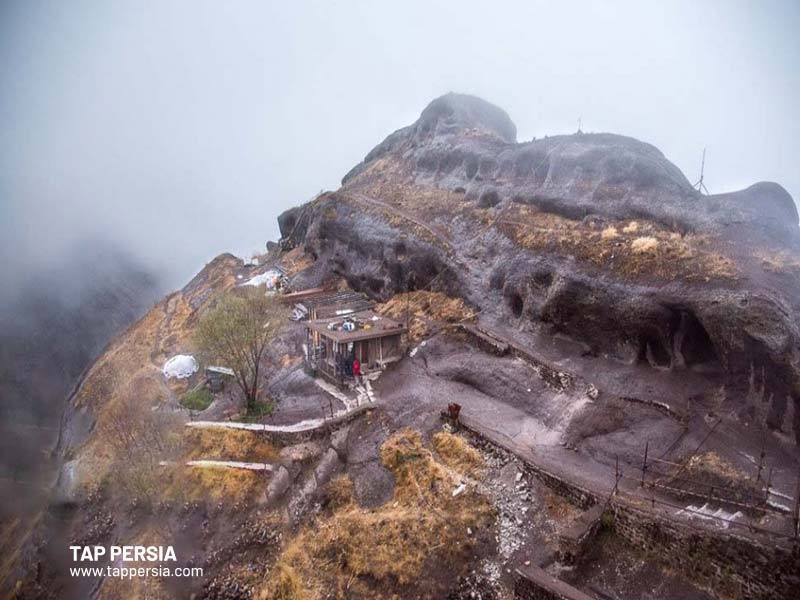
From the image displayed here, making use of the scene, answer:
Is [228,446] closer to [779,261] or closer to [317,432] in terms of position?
[317,432]

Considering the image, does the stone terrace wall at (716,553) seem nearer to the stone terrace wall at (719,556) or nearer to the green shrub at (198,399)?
the stone terrace wall at (719,556)

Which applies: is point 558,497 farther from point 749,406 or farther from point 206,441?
point 206,441

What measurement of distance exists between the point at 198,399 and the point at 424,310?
20.4 m

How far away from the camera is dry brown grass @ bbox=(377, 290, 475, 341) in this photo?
39.5 meters

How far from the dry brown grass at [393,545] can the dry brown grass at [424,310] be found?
50.7ft

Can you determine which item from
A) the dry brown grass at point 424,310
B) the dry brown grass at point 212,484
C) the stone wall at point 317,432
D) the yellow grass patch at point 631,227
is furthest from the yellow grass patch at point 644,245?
the dry brown grass at point 212,484

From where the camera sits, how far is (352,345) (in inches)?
1405

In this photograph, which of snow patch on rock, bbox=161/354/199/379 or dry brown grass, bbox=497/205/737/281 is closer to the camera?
dry brown grass, bbox=497/205/737/281

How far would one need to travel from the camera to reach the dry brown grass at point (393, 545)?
20750 millimetres

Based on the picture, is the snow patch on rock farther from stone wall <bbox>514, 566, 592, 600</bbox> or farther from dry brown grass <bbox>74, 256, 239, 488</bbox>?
stone wall <bbox>514, 566, 592, 600</bbox>

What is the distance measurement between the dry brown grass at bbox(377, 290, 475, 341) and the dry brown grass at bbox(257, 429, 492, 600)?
50.7 feet

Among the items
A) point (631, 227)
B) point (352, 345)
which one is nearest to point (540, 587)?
point (352, 345)

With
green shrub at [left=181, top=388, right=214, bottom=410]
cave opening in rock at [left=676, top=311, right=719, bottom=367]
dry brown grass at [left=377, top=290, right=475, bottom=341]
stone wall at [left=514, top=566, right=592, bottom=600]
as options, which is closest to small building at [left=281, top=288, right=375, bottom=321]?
dry brown grass at [left=377, top=290, right=475, bottom=341]

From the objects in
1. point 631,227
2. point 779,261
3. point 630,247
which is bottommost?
point 779,261
